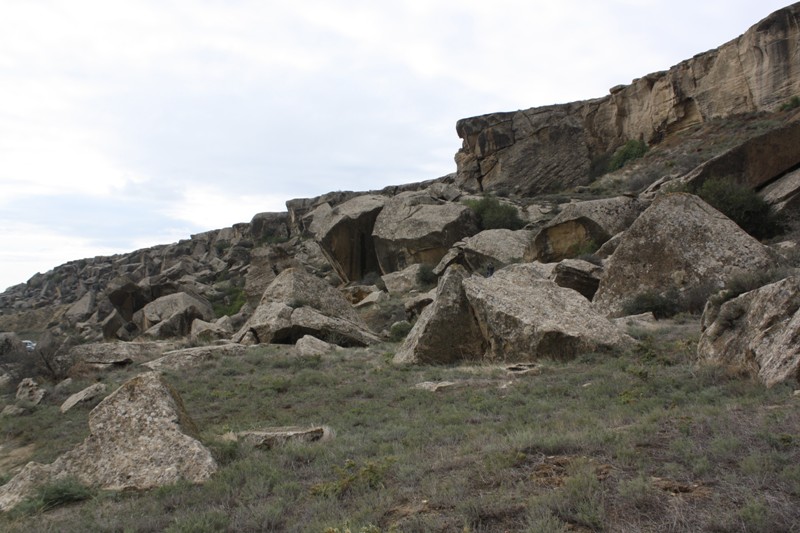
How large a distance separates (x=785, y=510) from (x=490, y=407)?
5014 millimetres

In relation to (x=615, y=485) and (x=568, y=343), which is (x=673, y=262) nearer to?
(x=568, y=343)

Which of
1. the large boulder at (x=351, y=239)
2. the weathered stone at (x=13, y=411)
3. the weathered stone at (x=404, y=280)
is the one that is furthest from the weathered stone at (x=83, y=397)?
the large boulder at (x=351, y=239)

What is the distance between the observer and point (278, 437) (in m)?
7.55

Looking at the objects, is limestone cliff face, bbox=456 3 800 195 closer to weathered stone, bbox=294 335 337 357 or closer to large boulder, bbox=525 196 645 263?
large boulder, bbox=525 196 645 263

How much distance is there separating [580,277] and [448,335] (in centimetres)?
620

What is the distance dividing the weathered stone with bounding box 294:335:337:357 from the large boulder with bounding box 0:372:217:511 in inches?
313

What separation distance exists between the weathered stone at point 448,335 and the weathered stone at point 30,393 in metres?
9.04

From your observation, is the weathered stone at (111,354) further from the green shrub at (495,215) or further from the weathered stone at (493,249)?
the green shrub at (495,215)

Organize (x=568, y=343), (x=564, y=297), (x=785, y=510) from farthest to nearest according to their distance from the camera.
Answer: (x=564, y=297)
(x=568, y=343)
(x=785, y=510)

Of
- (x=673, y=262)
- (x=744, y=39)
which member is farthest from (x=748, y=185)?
(x=744, y=39)

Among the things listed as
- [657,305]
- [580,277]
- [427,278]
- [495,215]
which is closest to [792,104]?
[495,215]

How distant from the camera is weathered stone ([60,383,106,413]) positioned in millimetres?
12887

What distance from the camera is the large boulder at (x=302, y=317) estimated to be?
17984 millimetres

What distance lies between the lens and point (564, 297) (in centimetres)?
1316
